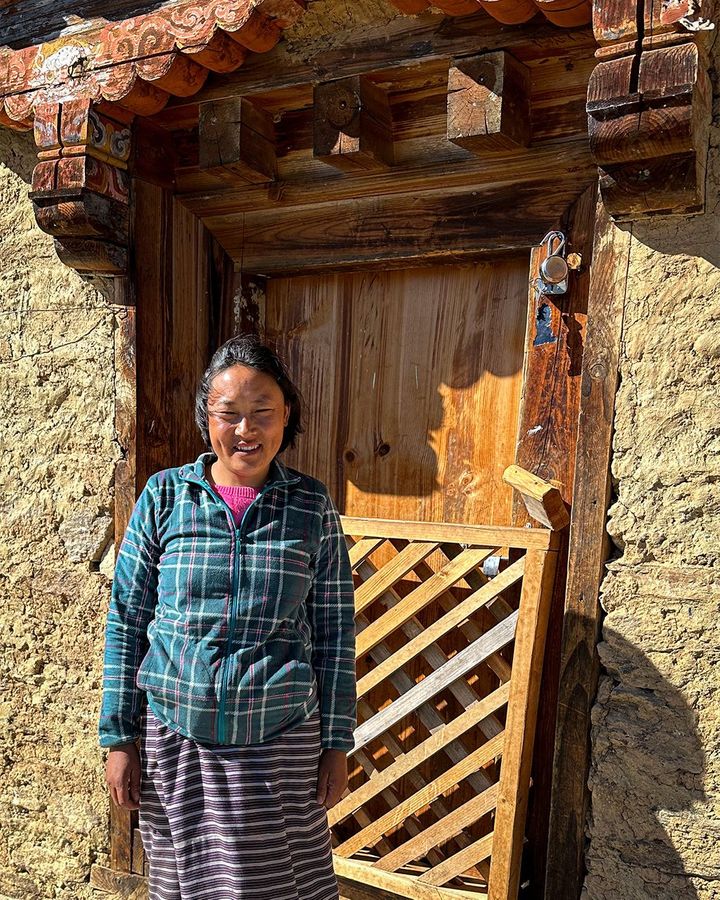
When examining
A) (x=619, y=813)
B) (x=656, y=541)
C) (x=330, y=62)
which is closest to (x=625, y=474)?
(x=656, y=541)

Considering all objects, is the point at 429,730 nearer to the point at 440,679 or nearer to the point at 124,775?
the point at 440,679

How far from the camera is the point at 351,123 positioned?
8.61 ft

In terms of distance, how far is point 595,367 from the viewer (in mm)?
2359

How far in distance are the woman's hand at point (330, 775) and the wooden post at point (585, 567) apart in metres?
0.59

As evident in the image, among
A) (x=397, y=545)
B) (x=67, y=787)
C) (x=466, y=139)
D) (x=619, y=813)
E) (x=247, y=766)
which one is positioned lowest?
(x=67, y=787)

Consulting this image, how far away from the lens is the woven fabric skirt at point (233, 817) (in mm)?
1964

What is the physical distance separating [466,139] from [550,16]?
1.15ft

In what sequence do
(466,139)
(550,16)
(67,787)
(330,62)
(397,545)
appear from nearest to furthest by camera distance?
1. (550,16)
2. (466,139)
3. (330,62)
4. (397,545)
5. (67,787)

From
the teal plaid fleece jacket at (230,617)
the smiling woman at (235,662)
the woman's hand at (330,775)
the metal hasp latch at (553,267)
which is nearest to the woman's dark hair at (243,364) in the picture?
the smiling woman at (235,662)

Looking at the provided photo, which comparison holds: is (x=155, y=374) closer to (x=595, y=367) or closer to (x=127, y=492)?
(x=127, y=492)

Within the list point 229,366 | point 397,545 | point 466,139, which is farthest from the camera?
point 397,545

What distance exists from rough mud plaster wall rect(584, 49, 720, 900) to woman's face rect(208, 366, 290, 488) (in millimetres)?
840

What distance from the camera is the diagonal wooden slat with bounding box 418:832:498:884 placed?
2.44 m

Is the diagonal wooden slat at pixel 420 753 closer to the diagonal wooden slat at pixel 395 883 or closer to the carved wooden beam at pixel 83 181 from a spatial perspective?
the diagonal wooden slat at pixel 395 883
